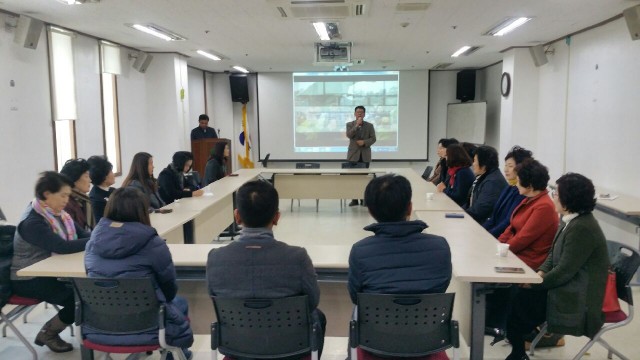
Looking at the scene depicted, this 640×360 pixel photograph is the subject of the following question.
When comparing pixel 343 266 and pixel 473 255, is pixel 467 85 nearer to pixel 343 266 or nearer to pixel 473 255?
pixel 473 255

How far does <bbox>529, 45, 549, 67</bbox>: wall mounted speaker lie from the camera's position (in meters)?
8.05

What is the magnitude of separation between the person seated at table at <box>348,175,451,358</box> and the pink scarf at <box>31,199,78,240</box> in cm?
202

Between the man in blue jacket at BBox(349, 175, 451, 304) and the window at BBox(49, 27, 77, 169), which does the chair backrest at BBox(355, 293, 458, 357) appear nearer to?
the man in blue jacket at BBox(349, 175, 451, 304)

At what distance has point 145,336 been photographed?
2.35 metres

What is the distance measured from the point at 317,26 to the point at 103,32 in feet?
9.46

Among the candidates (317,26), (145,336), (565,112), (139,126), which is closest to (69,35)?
(139,126)

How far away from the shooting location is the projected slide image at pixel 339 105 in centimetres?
1157

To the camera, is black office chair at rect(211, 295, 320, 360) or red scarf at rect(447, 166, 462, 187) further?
red scarf at rect(447, 166, 462, 187)

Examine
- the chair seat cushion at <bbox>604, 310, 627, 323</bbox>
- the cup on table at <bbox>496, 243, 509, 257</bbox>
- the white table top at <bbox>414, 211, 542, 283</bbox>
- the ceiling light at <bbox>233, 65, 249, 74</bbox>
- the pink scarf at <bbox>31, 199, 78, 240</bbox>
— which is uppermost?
the ceiling light at <bbox>233, 65, 249, 74</bbox>

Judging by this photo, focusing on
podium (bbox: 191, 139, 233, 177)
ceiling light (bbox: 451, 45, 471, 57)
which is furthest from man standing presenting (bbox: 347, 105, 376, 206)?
podium (bbox: 191, 139, 233, 177)

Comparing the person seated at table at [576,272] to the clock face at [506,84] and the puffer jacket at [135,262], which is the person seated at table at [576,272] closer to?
the puffer jacket at [135,262]

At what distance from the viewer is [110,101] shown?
780cm

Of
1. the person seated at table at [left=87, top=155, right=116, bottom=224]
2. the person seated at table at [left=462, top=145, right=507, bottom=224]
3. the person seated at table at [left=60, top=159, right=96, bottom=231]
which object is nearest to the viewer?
the person seated at table at [left=60, top=159, right=96, bottom=231]

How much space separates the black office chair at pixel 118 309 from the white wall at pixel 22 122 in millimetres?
3384
